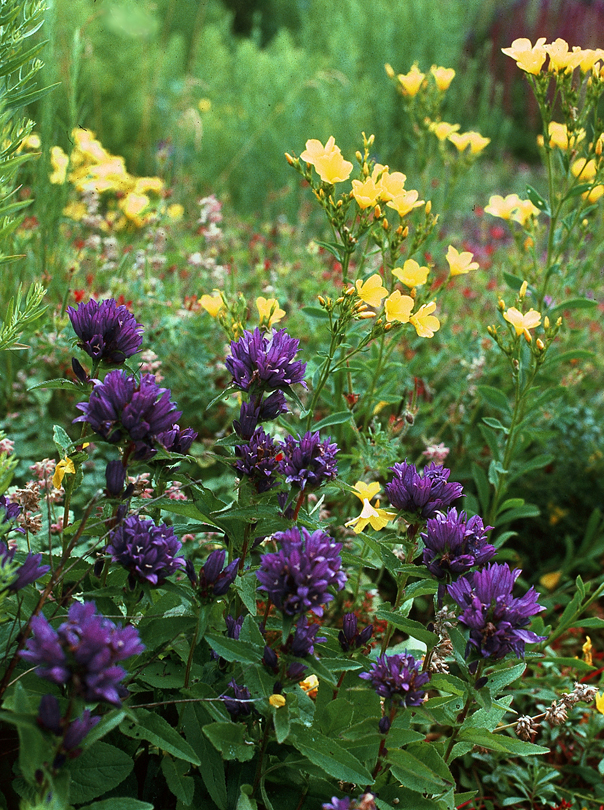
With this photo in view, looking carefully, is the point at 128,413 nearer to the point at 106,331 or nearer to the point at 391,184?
the point at 106,331

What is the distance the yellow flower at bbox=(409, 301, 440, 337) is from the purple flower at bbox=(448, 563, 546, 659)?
2.24 feet

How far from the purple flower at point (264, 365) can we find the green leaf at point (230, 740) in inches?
21.5

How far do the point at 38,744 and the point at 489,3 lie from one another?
1225 cm

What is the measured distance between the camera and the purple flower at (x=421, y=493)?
48.8 inches

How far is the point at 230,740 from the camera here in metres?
1.08

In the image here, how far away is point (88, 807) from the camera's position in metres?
0.99

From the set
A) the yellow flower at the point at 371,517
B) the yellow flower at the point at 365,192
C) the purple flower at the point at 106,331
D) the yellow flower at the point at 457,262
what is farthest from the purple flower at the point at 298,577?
the yellow flower at the point at 457,262

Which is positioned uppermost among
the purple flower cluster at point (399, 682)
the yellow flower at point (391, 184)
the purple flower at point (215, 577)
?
the yellow flower at point (391, 184)

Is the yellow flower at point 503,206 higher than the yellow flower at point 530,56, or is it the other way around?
the yellow flower at point 530,56

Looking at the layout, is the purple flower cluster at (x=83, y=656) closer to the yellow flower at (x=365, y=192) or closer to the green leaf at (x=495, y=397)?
the yellow flower at (x=365, y=192)

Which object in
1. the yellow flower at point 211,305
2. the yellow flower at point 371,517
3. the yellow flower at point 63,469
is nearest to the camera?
the yellow flower at point 63,469

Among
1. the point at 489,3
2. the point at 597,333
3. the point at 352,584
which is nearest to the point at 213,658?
the point at 352,584

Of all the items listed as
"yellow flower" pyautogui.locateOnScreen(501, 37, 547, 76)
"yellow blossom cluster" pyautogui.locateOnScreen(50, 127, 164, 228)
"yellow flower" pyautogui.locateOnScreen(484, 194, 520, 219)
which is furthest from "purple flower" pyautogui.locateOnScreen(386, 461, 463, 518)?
"yellow blossom cluster" pyautogui.locateOnScreen(50, 127, 164, 228)

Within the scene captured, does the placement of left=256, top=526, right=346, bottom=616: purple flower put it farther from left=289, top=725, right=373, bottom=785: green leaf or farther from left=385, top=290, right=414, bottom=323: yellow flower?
left=385, top=290, right=414, bottom=323: yellow flower
